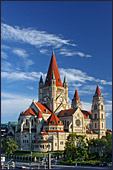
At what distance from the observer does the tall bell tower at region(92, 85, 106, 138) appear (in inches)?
3659

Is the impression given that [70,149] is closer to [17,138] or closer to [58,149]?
[58,149]

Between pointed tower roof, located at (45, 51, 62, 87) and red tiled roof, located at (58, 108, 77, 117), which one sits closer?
red tiled roof, located at (58, 108, 77, 117)

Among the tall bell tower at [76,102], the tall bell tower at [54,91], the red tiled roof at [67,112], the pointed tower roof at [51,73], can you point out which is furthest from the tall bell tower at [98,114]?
the pointed tower roof at [51,73]

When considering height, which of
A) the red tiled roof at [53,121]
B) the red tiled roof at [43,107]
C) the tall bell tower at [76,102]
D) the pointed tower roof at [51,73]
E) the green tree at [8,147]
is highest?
the pointed tower roof at [51,73]

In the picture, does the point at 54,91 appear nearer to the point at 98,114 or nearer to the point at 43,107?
the point at 43,107

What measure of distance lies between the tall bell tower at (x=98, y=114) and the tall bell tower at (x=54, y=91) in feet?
34.3

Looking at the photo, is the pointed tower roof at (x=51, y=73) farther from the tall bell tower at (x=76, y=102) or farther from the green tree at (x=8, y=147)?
the green tree at (x=8, y=147)

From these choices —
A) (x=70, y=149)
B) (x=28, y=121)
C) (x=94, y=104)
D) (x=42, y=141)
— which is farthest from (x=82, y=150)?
(x=94, y=104)

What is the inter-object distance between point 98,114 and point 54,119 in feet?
71.3

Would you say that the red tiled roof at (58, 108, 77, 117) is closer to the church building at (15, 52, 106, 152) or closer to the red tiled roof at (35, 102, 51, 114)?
the church building at (15, 52, 106, 152)

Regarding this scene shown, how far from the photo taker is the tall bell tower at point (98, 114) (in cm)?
9294

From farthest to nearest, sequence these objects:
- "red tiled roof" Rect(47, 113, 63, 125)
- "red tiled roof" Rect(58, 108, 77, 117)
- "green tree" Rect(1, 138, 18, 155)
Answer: "red tiled roof" Rect(58, 108, 77, 117), "red tiled roof" Rect(47, 113, 63, 125), "green tree" Rect(1, 138, 18, 155)

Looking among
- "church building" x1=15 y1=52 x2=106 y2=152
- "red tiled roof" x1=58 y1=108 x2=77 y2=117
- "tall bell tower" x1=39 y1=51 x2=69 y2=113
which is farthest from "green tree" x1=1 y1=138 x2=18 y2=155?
"tall bell tower" x1=39 y1=51 x2=69 y2=113

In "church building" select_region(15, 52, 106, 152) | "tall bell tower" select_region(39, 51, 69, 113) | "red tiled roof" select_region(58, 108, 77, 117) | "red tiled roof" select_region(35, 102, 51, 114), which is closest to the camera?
"church building" select_region(15, 52, 106, 152)
